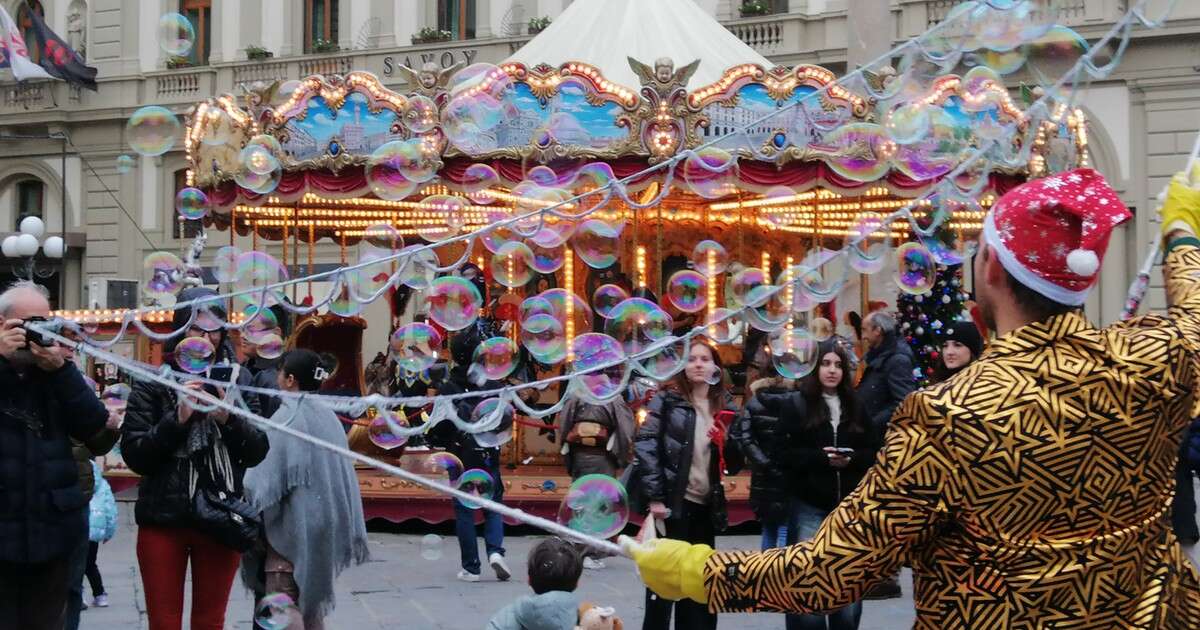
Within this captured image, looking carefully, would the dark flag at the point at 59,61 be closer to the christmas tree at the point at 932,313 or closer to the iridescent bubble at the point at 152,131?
the iridescent bubble at the point at 152,131

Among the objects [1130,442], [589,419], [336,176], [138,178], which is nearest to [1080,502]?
[1130,442]

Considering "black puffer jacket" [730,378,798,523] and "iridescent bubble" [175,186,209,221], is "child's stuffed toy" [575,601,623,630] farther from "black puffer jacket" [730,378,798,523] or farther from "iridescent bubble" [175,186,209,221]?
"iridescent bubble" [175,186,209,221]

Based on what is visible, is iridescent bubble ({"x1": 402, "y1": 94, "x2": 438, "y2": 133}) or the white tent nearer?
iridescent bubble ({"x1": 402, "y1": 94, "x2": 438, "y2": 133})

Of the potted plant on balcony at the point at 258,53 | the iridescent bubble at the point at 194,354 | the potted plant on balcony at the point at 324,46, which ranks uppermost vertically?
the potted plant on balcony at the point at 324,46

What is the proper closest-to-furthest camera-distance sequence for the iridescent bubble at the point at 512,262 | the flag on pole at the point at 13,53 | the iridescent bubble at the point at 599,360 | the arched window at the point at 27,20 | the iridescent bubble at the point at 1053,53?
the iridescent bubble at the point at 1053,53 < the iridescent bubble at the point at 599,360 < the iridescent bubble at the point at 512,262 < the flag on pole at the point at 13,53 < the arched window at the point at 27,20

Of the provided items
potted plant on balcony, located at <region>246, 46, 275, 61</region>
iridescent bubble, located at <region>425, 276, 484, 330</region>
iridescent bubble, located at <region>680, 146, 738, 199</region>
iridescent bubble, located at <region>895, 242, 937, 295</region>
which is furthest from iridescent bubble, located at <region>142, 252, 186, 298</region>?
potted plant on balcony, located at <region>246, 46, 275, 61</region>

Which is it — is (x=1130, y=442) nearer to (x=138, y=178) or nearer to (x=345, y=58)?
(x=345, y=58)

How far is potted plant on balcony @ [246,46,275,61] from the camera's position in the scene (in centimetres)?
2697

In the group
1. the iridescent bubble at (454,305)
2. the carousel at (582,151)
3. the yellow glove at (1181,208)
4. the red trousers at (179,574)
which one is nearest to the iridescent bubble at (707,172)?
the carousel at (582,151)

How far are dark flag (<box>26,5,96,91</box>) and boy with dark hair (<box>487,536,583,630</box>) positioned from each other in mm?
17717

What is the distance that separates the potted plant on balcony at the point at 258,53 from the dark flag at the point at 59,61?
5244 millimetres

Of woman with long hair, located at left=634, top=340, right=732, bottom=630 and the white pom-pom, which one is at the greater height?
the white pom-pom

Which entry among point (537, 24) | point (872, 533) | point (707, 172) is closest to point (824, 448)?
point (707, 172)

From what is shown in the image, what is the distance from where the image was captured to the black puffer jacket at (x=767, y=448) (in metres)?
6.34
